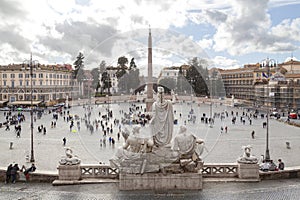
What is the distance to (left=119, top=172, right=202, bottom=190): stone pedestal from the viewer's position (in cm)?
1004

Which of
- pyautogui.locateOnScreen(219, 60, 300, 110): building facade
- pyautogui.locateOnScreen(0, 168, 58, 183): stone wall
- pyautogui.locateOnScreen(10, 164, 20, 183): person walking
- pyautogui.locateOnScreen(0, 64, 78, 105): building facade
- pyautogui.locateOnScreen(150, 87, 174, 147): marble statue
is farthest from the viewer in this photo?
Answer: pyautogui.locateOnScreen(0, 64, 78, 105): building facade

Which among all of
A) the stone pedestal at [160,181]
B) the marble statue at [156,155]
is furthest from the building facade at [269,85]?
the stone pedestal at [160,181]

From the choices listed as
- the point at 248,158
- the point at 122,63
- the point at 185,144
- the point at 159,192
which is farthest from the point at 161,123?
the point at 122,63

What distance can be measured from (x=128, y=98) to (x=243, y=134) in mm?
10267

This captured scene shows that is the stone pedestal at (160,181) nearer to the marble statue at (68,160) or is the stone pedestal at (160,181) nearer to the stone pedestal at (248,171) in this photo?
the stone pedestal at (248,171)

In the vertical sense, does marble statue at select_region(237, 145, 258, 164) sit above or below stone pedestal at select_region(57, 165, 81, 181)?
above

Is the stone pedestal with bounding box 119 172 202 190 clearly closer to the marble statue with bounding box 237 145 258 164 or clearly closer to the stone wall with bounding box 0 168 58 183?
the marble statue with bounding box 237 145 258 164

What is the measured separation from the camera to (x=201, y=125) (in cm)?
2736

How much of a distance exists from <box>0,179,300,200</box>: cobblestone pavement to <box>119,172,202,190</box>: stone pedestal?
233 mm

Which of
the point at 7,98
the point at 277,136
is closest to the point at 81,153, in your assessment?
the point at 277,136

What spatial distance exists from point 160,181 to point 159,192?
34cm

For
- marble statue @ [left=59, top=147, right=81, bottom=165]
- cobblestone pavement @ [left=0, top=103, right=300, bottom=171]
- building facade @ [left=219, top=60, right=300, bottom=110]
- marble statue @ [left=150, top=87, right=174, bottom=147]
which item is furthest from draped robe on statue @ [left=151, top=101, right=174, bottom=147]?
building facade @ [left=219, top=60, right=300, bottom=110]

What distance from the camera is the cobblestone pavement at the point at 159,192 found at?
9.40m

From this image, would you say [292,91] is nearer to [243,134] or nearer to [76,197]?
[243,134]
